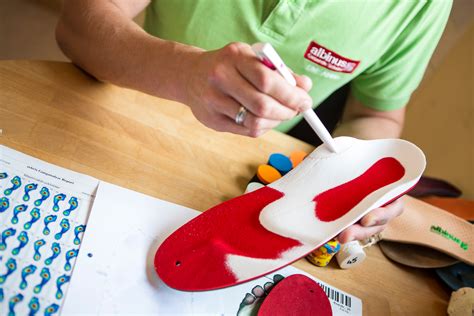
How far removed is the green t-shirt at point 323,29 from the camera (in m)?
0.66

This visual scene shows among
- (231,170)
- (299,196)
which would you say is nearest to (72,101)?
(231,170)

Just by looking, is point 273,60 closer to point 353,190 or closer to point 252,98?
point 252,98

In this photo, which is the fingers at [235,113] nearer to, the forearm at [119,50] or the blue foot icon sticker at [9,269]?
the forearm at [119,50]

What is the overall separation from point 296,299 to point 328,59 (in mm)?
417

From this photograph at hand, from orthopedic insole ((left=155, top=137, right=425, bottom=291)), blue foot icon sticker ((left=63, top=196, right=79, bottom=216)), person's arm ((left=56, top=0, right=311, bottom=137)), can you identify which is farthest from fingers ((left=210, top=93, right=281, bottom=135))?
blue foot icon sticker ((left=63, top=196, right=79, bottom=216))

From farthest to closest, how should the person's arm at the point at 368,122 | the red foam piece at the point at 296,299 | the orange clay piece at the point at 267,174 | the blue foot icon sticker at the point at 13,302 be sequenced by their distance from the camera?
the person's arm at the point at 368,122
the orange clay piece at the point at 267,174
the red foam piece at the point at 296,299
the blue foot icon sticker at the point at 13,302

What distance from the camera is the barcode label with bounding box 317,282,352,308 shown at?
0.56 metres

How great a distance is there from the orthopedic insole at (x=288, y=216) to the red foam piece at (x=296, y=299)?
0.20ft

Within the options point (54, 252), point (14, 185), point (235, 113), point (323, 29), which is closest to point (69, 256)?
point (54, 252)

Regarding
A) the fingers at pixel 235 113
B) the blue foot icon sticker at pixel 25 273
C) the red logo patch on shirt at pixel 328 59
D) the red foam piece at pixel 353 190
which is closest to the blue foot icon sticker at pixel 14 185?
the blue foot icon sticker at pixel 25 273

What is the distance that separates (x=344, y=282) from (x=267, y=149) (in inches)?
10.0

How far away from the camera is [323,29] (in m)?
0.68

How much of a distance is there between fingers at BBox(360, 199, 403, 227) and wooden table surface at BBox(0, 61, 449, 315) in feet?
0.35

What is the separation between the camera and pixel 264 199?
1.78 ft
